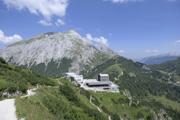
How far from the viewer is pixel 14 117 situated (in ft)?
156

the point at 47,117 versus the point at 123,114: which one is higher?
the point at 47,117

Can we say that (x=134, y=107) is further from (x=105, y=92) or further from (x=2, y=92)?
(x=2, y=92)

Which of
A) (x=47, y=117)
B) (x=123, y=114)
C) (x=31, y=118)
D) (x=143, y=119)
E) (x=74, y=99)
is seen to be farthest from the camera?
(x=143, y=119)

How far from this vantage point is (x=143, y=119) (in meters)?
178

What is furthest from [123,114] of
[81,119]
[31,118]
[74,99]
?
[31,118]

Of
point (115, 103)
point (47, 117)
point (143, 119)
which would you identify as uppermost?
point (47, 117)

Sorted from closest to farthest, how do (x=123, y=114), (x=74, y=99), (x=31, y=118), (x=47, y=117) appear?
(x=31, y=118)
(x=47, y=117)
(x=74, y=99)
(x=123, y=114)

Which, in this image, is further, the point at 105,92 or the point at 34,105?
the point at 105,92

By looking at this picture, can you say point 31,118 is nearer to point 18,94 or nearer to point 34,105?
point 34,105

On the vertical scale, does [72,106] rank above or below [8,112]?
below

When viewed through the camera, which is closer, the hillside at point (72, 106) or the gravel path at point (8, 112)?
the gravel path at point (8, 112)

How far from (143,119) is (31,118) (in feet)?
460

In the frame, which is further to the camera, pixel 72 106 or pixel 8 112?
pixel 72 106

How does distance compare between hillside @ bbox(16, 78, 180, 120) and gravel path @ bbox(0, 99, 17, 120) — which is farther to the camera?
hillside @ bbox(16, 78, 180, 120)
